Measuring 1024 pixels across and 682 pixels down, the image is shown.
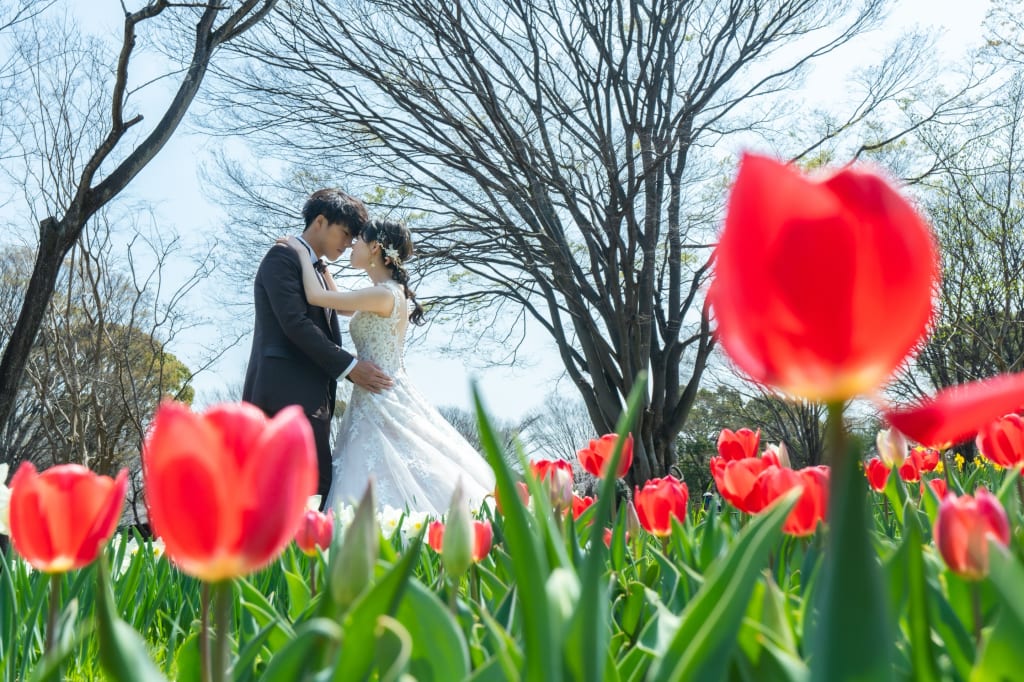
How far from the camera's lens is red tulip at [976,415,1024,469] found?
47.1 inches

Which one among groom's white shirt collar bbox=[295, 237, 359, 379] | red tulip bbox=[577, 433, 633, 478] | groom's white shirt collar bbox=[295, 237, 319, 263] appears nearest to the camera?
red tulip bbox=[577, 433, 633, 478]

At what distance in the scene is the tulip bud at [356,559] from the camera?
1.59 ft

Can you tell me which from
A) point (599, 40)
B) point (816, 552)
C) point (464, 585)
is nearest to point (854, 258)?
point (816, 552)

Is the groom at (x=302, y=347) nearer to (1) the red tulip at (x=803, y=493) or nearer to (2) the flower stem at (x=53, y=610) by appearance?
(1) the red tulip at (x=803, y=493)

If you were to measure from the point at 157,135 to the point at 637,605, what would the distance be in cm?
600

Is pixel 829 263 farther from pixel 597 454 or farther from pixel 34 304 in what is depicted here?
pixel 34 304

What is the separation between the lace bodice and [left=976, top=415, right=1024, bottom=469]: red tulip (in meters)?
3.76

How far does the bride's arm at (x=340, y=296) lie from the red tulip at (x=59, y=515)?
381 centimetres

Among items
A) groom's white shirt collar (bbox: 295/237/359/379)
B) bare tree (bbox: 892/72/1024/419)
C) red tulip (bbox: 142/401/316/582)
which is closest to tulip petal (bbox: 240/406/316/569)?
red tulip (bbox: 142/401/316/582)

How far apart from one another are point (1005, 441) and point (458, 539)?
924 millimetres

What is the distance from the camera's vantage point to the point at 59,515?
0.59 meters

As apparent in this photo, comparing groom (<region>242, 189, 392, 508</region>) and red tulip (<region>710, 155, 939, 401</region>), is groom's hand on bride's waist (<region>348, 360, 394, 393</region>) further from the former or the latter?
red tulip (<region>710, 155, 939, 401</region>)

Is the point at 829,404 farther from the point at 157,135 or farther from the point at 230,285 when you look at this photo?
the point at 230,285

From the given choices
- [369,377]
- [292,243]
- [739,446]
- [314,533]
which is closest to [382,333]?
[369,377]
